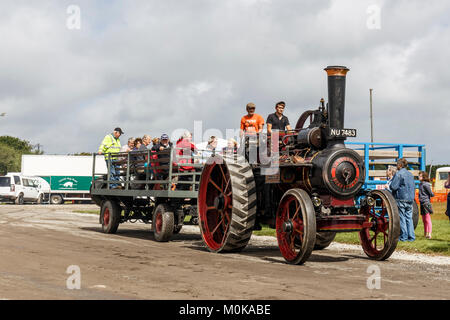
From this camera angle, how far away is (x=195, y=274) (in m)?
7.50

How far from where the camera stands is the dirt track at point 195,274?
6.09 meters

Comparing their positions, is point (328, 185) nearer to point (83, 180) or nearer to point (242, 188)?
point (242, 188)

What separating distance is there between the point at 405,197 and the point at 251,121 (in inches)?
139

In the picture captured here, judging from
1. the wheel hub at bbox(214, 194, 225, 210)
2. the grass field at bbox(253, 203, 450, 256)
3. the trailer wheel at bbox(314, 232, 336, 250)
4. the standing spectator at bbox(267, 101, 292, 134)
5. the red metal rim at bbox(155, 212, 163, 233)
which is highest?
the standing spectator at bbox(267, 101, 292, 134)

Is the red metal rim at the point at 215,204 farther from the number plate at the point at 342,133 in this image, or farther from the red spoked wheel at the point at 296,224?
the number plate at the point at 342,133

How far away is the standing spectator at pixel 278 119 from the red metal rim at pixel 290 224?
249 cm

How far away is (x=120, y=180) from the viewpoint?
46.9 feet

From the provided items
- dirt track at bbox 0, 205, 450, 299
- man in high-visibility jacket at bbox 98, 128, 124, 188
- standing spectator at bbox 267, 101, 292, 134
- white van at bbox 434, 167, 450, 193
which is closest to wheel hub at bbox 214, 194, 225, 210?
dirt track at bbox 0, 205, 450, 299

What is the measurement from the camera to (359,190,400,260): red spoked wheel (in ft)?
29.2

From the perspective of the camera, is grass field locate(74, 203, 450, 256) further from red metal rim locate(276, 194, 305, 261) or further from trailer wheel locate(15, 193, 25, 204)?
trailer wheel locate(15, 193, 25, 204)

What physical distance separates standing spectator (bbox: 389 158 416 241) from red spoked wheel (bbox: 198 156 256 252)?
3.78 metres

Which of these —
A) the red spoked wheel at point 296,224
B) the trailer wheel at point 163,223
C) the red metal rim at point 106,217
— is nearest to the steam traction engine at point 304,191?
the red spoked wheel at point 296,224

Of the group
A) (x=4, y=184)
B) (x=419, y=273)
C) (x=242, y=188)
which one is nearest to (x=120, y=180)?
(x=242, y=188)

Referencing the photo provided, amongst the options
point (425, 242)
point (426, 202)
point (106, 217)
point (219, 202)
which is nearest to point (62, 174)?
point (106, 217)
